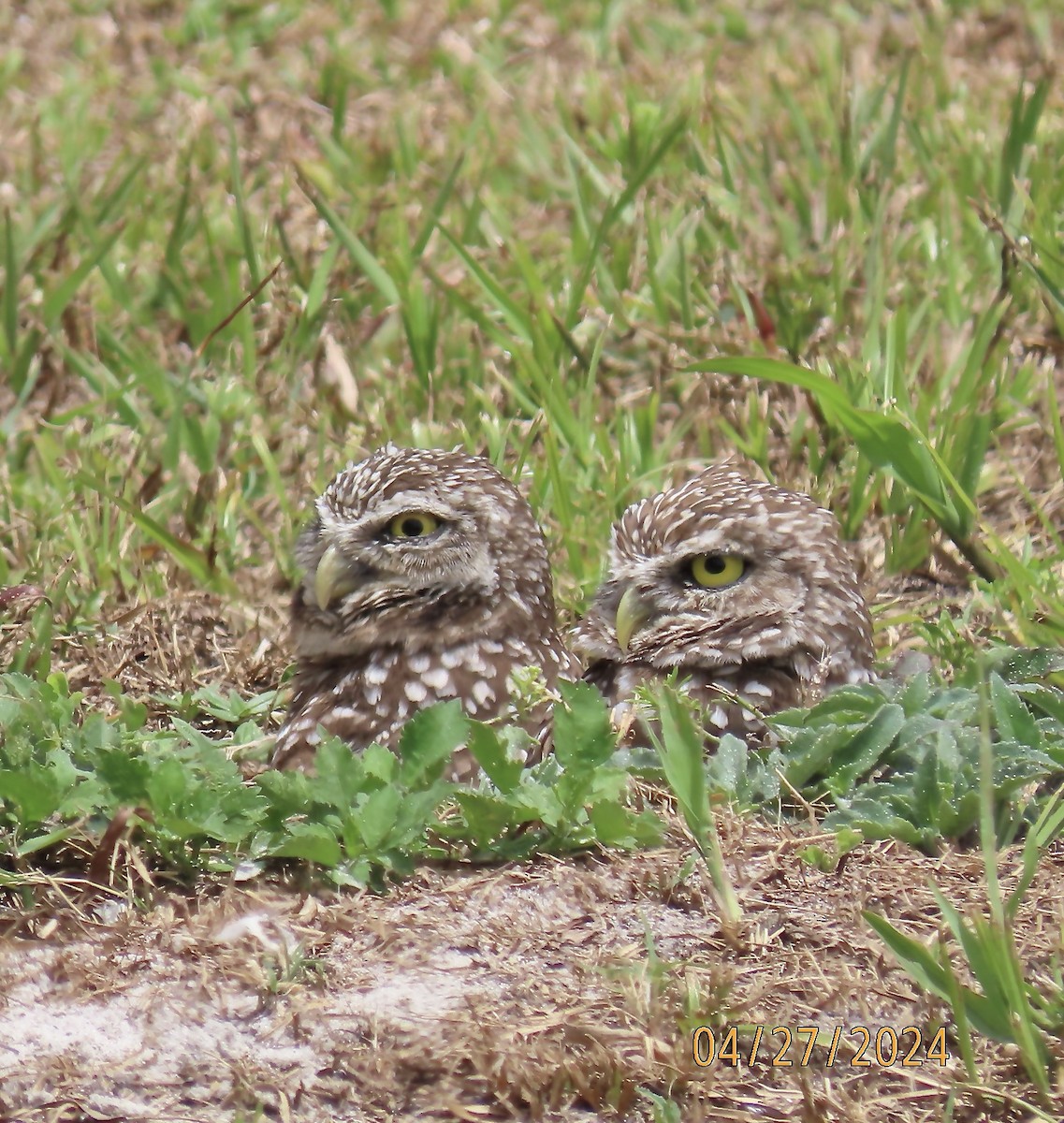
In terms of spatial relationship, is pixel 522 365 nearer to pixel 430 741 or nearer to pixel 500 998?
pixel 430 741

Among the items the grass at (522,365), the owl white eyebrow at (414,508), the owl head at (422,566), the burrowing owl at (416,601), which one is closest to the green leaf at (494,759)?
the grass at (522,365)

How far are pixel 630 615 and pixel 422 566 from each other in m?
0.51

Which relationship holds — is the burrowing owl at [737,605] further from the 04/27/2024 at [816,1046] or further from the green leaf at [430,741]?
the 04/27/2024 at [816,1046]

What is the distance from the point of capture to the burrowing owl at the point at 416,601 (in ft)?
12.9

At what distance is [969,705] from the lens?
144 inches

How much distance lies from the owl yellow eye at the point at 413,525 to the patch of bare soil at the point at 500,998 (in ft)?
3.41

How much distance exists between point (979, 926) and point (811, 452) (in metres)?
2.73

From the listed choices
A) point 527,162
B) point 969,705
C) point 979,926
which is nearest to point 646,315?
point 527,162

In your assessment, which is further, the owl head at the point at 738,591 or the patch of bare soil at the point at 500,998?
the owl head at the point at 738,591

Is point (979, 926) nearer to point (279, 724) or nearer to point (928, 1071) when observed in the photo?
point (928, 1071)

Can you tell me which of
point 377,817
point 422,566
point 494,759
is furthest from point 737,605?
point 377,817

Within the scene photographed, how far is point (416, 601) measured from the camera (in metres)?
4.04

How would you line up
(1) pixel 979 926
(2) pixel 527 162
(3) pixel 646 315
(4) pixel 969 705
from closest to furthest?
(1) pixel 979 926
(4) pixel 969 705
(3) pixel 646 315
(2) pixel 527 162

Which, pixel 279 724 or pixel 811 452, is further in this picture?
pixel 811 452
